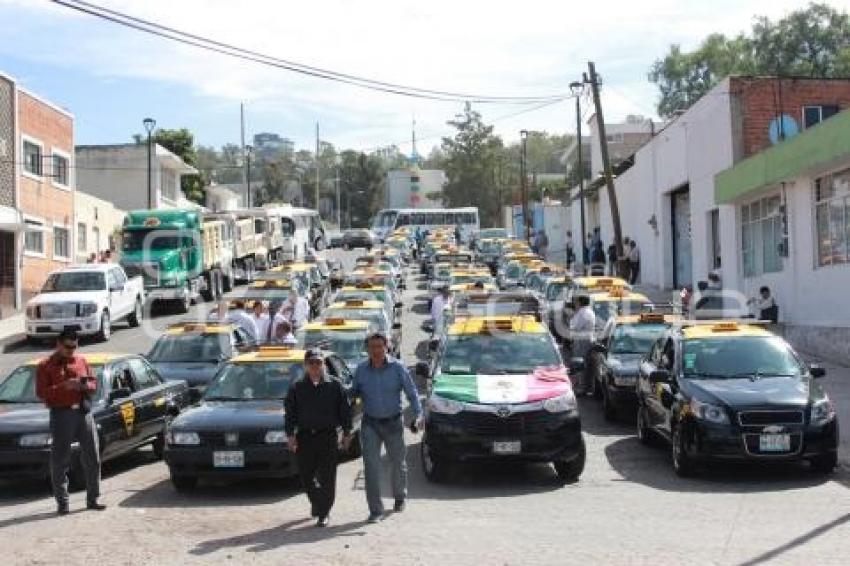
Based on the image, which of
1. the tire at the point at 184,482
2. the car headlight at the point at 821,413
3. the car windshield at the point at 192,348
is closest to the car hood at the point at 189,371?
the car windshield at the point at 192,348

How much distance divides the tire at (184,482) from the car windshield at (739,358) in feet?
19.1

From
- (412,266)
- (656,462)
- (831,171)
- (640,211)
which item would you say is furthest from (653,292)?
(656,462)

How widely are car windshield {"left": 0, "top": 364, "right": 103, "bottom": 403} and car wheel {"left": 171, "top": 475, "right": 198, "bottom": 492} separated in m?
2.04

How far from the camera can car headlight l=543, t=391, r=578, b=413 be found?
12.6m

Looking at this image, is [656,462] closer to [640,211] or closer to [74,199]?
[640,211]

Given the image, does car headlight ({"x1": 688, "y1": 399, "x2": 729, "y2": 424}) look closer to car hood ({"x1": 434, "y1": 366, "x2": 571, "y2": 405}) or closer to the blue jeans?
car hood ({"x1": 434, "y1": 366, "x2": 571, "y2": 405})

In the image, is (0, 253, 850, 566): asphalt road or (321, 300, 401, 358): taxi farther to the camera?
(321, 300, 401, 358): taxi

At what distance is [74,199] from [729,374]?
3680 centimetres

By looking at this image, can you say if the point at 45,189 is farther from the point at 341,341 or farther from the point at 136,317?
the point at 341,341

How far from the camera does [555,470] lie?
13.2 m

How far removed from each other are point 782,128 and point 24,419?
23325 millimetres

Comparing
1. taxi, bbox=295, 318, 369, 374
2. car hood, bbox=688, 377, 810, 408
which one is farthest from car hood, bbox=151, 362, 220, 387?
car hood, bbox=688, 377, 810, 408

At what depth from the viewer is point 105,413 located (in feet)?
44.9

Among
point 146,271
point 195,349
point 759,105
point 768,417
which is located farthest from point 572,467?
point 146,271
